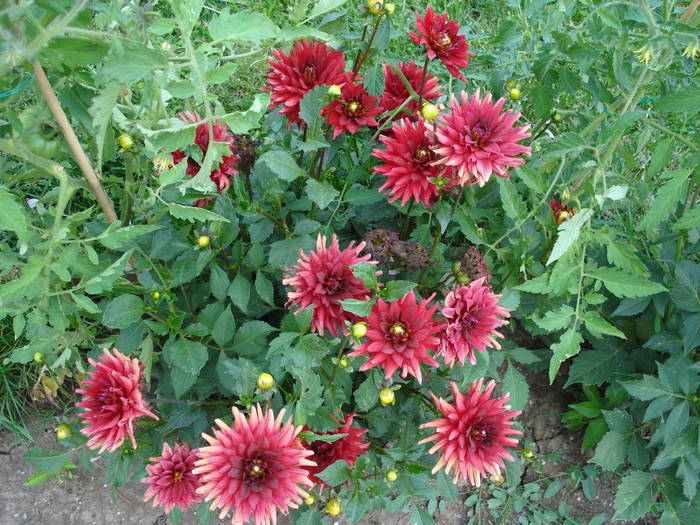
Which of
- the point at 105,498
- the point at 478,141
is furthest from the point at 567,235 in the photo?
the point at 105,498

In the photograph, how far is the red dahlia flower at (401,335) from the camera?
109 cm

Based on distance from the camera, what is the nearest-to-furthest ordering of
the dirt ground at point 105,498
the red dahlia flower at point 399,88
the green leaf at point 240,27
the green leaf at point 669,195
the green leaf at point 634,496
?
the green leaf at point 240,27 → the green leaf at point 669,195 → the red dahlia flower at point 399,88 → the green leaf at point 634,496 → the dirt ground at point 105,498

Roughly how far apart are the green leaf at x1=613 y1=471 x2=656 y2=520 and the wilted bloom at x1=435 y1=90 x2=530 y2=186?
1.09 meters

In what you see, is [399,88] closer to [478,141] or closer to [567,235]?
[478,141]

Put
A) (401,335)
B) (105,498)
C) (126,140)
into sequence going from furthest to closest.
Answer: (105,498), (126,140), (401,335)

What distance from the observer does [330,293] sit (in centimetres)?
116

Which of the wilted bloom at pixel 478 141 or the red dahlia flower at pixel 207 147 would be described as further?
the red dahlia flower at pixel 207 147

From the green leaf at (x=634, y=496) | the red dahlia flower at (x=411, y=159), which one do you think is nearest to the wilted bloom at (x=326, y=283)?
the red dahlia flower at (x=411, y=159)

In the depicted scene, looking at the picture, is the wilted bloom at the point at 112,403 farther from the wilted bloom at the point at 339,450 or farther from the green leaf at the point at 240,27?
the green leaf at the point at 240,27

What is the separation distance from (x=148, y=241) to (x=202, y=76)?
65cm

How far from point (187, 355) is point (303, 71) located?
70 cm

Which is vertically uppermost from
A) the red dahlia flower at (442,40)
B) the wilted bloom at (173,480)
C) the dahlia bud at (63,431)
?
the red dahlia flower at (442,40)

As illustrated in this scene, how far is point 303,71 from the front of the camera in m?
1.33

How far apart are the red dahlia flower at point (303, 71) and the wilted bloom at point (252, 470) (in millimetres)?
715
